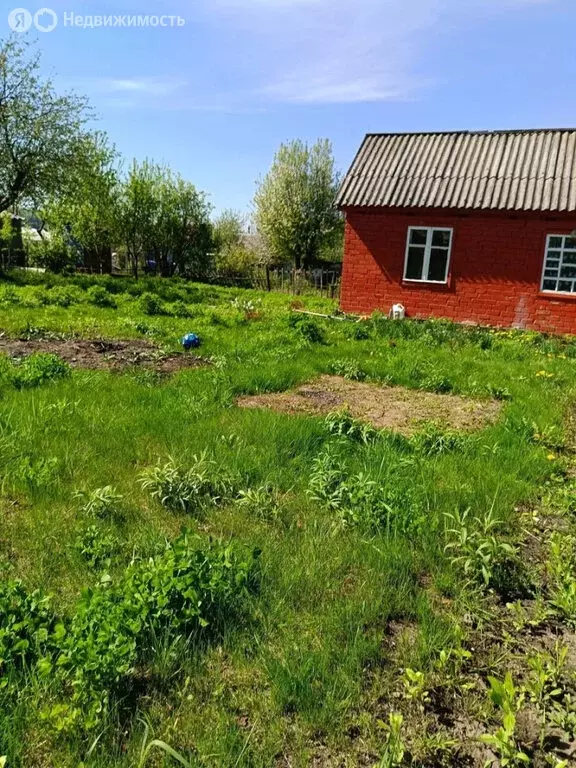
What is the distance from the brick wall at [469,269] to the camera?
548 inches

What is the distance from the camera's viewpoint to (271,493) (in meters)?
4.21

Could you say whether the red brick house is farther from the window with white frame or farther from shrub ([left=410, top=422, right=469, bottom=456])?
shrub ([left=410, top=422, right=469, bottom=456])

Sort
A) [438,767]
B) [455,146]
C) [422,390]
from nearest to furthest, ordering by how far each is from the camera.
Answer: [438,767] < [422,390] < [455,146]

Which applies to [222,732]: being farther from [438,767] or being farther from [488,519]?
[488,519]

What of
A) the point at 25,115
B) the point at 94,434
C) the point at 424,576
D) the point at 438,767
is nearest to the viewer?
the point at 438,767

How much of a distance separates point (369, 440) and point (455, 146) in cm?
1343

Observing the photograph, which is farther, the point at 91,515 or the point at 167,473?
the point at 167,473

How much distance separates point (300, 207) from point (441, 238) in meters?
22.9

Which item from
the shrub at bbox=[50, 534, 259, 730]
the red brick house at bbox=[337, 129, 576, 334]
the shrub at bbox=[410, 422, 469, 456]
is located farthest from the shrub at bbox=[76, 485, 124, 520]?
the red brick house at bbox=[337, 129, 576, 334]

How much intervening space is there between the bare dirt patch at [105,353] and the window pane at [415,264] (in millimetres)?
8377

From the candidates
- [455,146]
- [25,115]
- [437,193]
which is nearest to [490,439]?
[437,193]

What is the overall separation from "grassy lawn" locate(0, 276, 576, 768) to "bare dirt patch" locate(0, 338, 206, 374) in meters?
1.93

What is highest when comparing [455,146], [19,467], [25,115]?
[25,115]

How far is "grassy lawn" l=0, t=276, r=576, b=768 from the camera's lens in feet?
7.20
